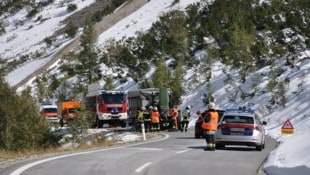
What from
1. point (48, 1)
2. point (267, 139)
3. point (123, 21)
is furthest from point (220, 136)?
point (48, 1)

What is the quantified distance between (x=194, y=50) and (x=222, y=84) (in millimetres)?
9787

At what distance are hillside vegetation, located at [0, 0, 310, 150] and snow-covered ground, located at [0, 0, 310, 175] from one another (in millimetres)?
974

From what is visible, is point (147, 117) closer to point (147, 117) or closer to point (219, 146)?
point (147, 117)

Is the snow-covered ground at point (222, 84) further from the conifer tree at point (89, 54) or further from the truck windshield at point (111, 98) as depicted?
the truck windshield at point (111, 98)

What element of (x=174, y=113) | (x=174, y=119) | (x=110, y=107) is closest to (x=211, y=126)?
(x=174, y=113)

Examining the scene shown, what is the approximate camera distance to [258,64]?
5072 centimetres

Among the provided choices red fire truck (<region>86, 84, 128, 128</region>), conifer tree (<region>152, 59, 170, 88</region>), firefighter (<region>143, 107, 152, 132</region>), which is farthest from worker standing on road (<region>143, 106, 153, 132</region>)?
conifer tree (<region>152, 59, 170, 88</region>)

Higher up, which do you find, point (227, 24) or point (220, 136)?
point (227, 24)

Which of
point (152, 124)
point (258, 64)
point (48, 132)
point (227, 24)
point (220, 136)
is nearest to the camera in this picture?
point (220, 136)

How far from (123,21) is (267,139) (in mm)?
55171

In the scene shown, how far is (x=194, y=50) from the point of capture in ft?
196

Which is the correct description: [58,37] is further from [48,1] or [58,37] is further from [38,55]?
[48,1]

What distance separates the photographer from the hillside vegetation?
1895 inches

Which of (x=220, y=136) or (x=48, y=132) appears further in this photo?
(x=48, y=132)
